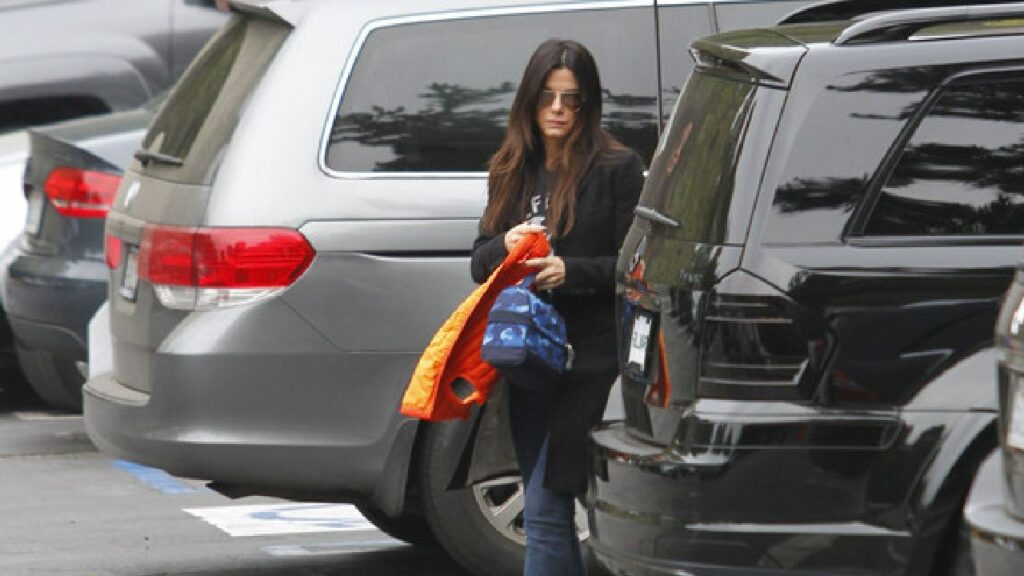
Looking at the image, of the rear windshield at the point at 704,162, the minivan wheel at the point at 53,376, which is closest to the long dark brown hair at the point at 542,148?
the rear windshield at the point at 704,162

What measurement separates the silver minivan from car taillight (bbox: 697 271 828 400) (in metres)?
1.57

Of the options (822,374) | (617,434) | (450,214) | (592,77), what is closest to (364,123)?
(450,214)

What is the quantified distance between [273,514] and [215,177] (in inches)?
81.7

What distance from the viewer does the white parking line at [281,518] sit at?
8680 millimetres

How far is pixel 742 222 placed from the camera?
5.39 m

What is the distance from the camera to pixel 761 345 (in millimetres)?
5297

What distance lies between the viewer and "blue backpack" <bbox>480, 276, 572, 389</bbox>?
6.03m

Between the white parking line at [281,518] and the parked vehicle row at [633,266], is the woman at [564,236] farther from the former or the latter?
the white parking line at [281,518]

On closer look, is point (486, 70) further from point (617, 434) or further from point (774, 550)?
point (774, 550)

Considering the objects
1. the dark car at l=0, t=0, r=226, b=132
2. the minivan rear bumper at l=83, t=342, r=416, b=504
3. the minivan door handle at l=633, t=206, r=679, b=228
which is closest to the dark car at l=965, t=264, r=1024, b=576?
the minivan door handle at l=633, t=206, r=679, b=228

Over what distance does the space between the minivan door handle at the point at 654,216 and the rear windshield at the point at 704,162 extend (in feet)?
0.04

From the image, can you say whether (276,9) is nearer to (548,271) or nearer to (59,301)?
(548,271)

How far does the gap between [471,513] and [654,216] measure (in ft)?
5.74

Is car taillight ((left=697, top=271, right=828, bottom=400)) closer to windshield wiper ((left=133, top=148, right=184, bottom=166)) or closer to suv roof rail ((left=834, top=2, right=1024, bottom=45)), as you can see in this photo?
suv roof rail ((left=834, top=2, right=1024, bottom=45))
